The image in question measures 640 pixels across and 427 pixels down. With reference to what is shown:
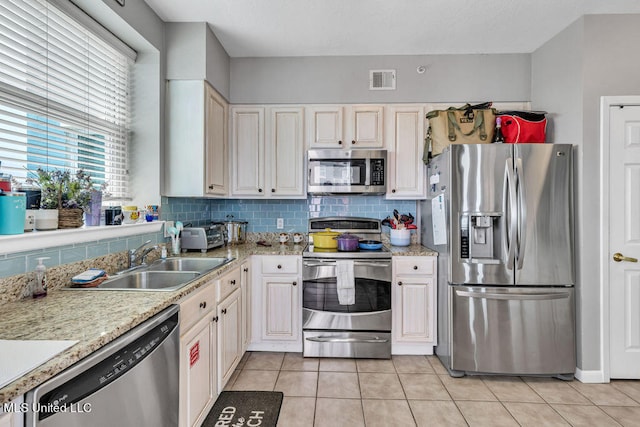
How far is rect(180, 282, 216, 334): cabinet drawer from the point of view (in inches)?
64.0

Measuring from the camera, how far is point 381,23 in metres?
2.65

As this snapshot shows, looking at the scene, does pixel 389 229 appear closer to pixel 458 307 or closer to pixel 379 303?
pixel 379 303

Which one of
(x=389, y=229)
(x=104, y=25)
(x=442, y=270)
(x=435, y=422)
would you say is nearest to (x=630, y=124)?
(x=442, y=270)

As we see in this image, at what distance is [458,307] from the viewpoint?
257 cm

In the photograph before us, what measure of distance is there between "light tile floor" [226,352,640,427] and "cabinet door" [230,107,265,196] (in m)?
1.55

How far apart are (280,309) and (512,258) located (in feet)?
6.22

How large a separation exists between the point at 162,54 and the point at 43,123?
1.15m

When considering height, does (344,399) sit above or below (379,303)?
below

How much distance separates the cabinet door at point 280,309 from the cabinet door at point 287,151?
89cm

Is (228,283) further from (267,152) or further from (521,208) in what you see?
(521,208)

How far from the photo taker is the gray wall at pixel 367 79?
318 cm

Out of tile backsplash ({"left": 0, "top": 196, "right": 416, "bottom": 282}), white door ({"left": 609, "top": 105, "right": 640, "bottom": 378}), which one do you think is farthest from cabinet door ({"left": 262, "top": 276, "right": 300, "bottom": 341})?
white door ({"left": 609, "top": 105, "right": 640, "bottom": 378})

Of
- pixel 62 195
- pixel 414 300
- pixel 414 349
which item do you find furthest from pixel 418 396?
pixel 62 195

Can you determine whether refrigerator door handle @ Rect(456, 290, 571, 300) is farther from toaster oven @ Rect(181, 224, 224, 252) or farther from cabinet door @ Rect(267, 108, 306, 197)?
toaster oven @ Rect(181, 224, 224, 252)
